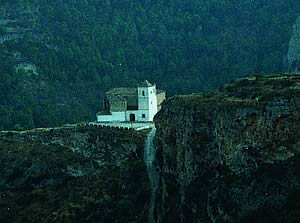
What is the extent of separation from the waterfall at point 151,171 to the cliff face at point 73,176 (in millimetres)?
526

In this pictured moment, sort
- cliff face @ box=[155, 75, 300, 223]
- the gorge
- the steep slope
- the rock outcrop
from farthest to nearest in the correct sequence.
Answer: the steep slope, the rock outcrop, the gorge, cliff face @ box=[155, 75, 300, 223]

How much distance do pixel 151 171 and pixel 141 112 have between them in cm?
1898

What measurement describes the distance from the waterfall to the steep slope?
43.9 m

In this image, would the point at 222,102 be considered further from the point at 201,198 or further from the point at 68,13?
the point at 68,13

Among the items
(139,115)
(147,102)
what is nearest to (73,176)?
(139,115)

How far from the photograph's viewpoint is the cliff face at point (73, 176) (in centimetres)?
5281

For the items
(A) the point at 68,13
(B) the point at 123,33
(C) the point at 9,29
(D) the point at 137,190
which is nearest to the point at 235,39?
(B) the point at 123,33

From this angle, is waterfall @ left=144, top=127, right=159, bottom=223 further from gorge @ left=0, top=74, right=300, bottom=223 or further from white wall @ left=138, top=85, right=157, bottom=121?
white wall @ left=138, top=85, right=157, bottom=121

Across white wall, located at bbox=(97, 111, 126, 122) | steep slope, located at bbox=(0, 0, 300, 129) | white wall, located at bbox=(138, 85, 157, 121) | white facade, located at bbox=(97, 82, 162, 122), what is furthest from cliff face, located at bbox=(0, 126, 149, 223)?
steep slope, located at bbox=(0, 0, 300, 129)

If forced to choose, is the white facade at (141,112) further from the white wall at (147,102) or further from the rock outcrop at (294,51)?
the rock outcrop at (294,51)

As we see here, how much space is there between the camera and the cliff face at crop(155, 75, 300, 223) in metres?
34.8

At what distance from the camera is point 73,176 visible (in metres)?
59.7

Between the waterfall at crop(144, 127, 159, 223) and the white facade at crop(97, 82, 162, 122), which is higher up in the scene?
the white facade at crop(97, 82, 162, 122)

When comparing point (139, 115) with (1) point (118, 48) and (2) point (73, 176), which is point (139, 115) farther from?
(1) point (118, 48)
